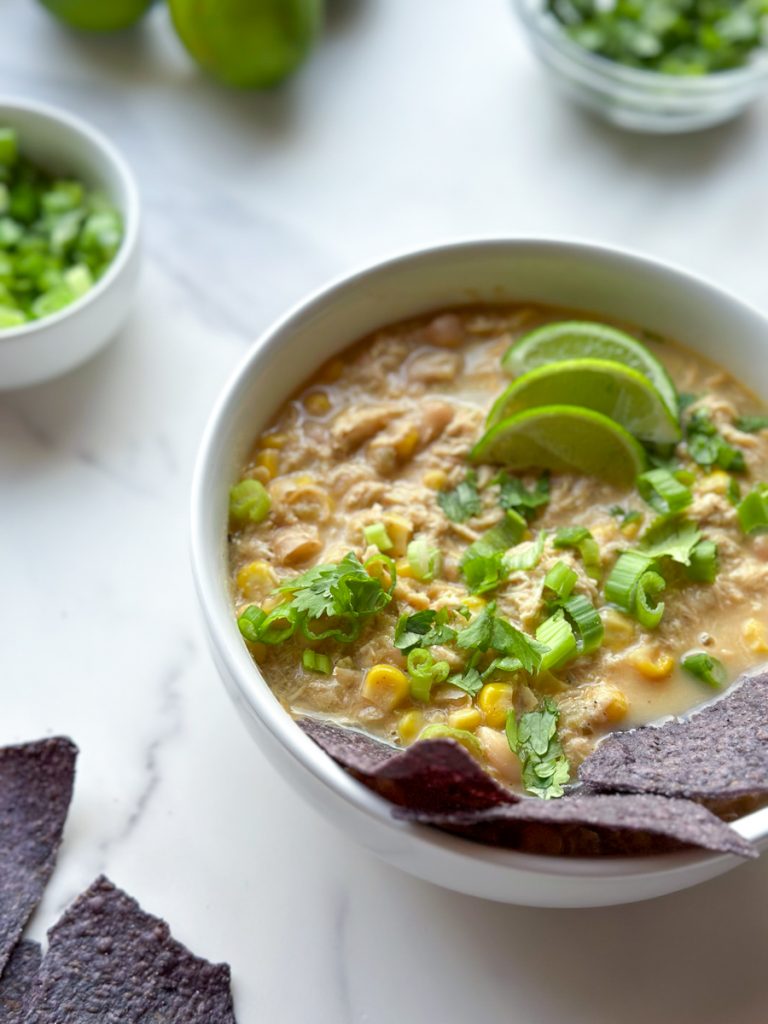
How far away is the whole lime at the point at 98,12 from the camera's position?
4.53m

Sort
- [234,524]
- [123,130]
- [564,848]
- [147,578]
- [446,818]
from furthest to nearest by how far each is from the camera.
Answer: [123,130] < [147,578] < [234,524] < [564,848] < [446,818]

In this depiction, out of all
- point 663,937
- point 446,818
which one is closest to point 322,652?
point 446,818

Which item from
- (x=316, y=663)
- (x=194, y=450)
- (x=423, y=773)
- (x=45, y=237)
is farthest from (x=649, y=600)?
(x=45, y=237)

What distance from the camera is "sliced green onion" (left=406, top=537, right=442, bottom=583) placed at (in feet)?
10.1

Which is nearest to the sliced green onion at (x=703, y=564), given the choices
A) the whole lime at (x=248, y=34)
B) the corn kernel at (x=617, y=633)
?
the corn kernel at (x=617, y=633)

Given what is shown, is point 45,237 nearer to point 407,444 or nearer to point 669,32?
point 407,444

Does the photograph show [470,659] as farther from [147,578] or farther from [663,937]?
[147,578]

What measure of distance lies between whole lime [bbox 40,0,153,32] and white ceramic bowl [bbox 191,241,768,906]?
6.34 feet

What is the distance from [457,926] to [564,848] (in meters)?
0.47

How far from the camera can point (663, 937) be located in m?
2.93

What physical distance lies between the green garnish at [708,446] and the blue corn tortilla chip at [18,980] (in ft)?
7.02

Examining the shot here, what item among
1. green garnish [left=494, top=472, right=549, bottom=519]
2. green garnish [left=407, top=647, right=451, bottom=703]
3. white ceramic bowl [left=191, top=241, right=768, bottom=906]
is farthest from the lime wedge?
green garnish [left=407, top=647, right=451, bottom=703]

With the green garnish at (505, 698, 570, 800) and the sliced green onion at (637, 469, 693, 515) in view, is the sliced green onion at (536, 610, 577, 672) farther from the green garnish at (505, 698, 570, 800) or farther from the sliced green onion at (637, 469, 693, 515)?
the sliced green onion at (637, 469, 693, 515)

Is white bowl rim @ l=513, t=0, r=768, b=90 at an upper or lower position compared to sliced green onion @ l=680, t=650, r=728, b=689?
upper
